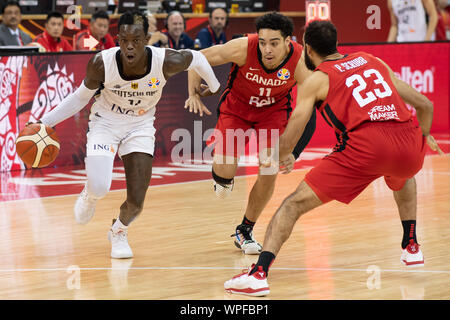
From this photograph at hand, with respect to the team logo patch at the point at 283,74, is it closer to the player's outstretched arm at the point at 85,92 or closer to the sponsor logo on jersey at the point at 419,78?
the player's outstretched arm at the point at 85,92

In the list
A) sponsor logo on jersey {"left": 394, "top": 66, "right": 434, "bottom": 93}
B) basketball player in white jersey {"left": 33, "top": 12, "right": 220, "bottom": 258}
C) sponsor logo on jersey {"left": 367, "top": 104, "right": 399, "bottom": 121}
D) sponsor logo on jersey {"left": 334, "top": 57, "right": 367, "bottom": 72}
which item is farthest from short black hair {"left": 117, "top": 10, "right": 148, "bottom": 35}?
sponsor logo on jersey {"left": 394, "top": 66, "right": 434, "bottom": 93}

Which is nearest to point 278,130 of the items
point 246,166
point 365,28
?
point 246,166

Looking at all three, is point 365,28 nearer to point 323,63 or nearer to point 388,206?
point 388,206

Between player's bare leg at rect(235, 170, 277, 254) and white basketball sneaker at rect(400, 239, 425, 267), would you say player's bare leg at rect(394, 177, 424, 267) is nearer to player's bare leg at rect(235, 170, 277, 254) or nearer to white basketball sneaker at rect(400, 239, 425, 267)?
white basketball sneaker at rect(400, 239, 425, 267)

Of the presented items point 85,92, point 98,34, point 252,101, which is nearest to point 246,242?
point 252,101

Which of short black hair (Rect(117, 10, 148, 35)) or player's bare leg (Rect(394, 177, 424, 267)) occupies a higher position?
short black hair (Rect(117, 10, 148, 35))

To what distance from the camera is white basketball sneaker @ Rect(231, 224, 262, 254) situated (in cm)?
714

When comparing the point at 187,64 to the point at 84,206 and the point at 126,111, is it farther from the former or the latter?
the point at 84,206

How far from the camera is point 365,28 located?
63.7ft

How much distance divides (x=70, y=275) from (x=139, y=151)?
1209 millimetres

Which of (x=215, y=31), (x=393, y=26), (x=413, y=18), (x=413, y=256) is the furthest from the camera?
(x=393, y=26)

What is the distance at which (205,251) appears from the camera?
285 inches

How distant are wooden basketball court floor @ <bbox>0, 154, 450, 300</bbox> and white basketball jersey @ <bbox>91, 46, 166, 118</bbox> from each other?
1230 mm

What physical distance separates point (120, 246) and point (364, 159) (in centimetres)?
235
